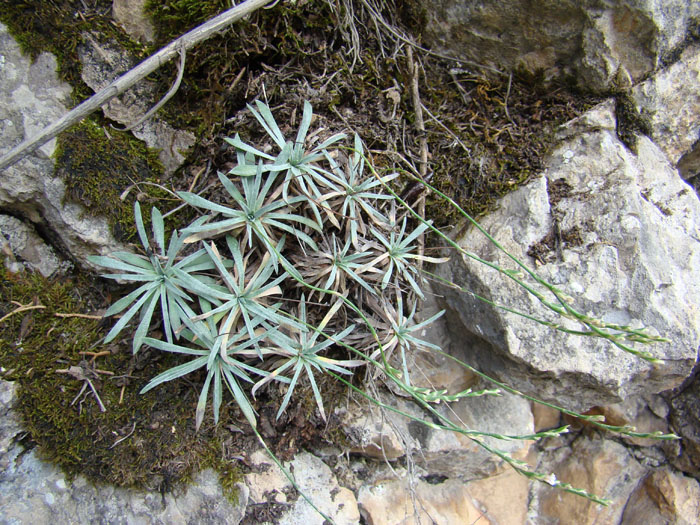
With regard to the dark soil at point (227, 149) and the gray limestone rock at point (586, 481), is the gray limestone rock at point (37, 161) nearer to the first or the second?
the dark soil at point (227, 149)

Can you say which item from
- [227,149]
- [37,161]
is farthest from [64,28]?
[227,149]

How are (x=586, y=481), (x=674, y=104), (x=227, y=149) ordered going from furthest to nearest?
(x=586, y=481), (x=674, y=104), (x=227, y=149)

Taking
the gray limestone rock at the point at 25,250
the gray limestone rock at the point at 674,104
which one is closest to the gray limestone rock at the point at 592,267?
the gray limestone rock at the point at 674,104

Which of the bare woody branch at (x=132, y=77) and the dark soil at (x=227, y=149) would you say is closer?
the bare woody branch at (x=132, y=77)

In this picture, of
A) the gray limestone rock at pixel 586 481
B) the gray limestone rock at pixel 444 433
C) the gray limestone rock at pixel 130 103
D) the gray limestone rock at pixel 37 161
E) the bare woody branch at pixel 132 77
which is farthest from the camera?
the gray limestone rock at pixel 586 481

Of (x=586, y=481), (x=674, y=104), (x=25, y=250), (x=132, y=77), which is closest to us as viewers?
(x=132, y=77)

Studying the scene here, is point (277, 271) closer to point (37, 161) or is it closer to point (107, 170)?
point (107, 170)

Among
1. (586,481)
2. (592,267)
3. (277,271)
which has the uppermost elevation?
(277,271)
